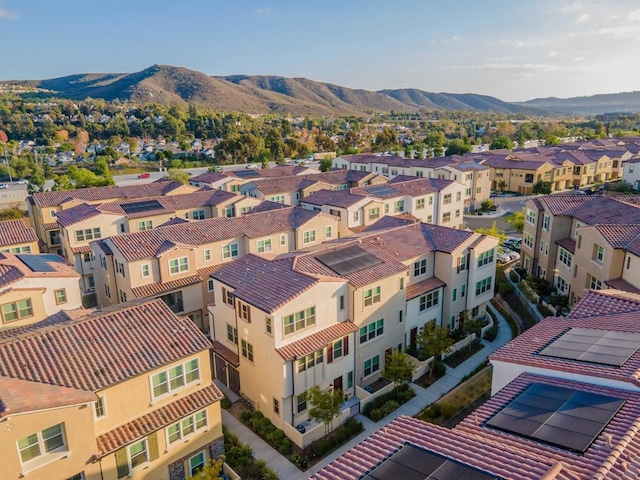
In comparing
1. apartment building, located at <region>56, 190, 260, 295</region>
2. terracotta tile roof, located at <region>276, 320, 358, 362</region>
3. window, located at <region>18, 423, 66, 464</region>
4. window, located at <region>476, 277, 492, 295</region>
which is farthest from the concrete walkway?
apartment building, located at <region>56, 190, 260, 295</region>

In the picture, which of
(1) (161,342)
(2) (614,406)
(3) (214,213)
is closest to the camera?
(2) (614,406)

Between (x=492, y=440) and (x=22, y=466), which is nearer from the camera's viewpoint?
(x=492, y=440)

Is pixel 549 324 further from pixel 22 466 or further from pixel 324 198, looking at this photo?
pixel 324 198

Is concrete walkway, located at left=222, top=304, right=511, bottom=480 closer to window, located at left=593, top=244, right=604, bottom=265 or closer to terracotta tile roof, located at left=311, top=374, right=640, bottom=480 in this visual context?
window, located at left=593, top=244, right=604, bottom=265

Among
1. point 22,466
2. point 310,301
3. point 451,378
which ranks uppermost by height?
point 310,301

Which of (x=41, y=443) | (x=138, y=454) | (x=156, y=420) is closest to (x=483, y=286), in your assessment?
(x=156, y=420)

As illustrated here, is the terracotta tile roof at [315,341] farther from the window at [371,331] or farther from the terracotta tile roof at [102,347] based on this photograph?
the terracotta tile roof at [102,347]

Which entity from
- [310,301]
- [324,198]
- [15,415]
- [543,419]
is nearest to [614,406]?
[543,419]
